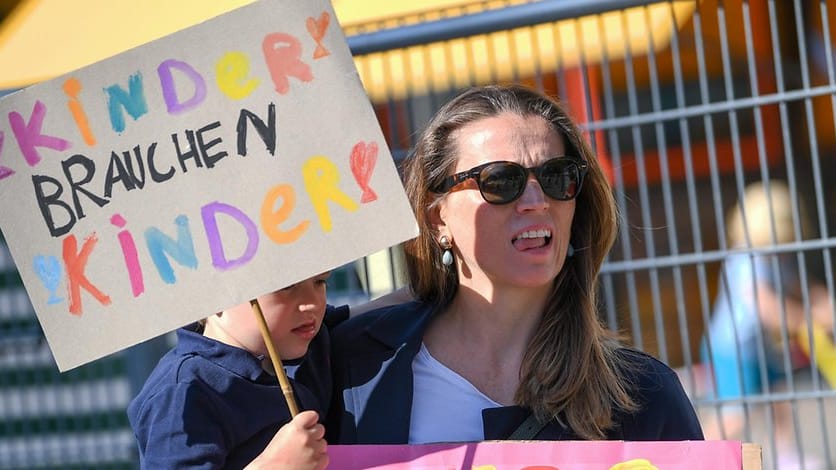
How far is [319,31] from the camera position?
2191 mm

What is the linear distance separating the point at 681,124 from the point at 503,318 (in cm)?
170

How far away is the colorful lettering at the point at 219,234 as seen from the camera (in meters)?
2.17

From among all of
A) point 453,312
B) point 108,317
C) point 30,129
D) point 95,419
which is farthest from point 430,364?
point 95,419

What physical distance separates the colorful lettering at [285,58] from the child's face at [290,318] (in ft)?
1.33

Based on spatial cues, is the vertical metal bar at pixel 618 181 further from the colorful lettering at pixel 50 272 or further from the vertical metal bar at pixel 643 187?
the colorful lettering at pixel 50 272

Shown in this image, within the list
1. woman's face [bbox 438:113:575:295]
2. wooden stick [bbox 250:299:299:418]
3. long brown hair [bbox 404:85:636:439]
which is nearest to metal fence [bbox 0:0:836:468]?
long brown hair [bbox 404:85:636:439]

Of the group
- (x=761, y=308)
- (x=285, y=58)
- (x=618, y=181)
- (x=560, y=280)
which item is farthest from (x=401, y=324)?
(x=761, y=308)

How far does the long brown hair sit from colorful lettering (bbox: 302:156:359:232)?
47cm

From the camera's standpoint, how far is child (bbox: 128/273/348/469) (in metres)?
2.27

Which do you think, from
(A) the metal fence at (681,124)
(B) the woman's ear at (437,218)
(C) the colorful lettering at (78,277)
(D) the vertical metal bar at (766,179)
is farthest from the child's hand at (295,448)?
(D) the vertical metal bar at (766,179)

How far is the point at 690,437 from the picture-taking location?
2398 millimetres

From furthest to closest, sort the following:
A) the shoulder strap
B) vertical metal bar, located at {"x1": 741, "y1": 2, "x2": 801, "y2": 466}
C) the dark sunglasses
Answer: vertical metal bar, located at {"x1": 741, "y1": 2, "x2": 801, "y2": 466}, the dark sunglasses, the shoulder strap

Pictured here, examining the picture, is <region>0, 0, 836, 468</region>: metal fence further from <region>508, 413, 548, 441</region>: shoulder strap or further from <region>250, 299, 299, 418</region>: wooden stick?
<region>250, 299, 299, 418</region>: wooden stick

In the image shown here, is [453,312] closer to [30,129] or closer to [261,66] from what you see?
[261,66]
